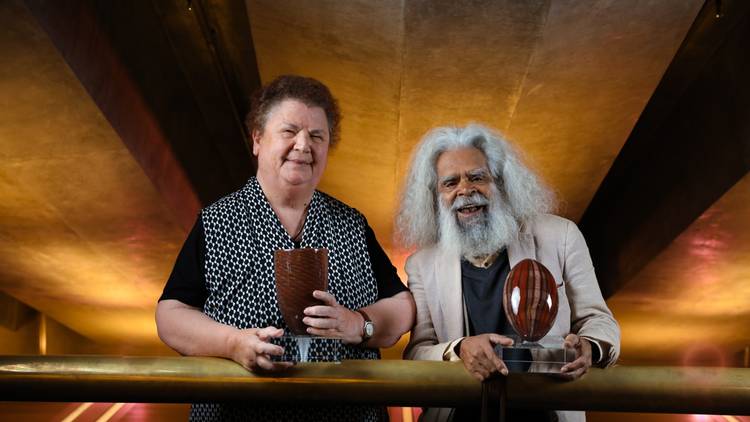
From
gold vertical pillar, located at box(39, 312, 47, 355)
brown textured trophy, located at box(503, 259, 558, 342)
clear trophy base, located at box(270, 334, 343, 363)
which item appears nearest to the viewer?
clear trophy base, located at box(270, 334, 343, 363)

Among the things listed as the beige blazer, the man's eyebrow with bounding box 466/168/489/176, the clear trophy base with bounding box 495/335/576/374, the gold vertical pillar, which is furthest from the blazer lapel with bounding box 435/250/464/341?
the gold vertical pillar

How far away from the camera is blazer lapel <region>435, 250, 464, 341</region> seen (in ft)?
7.43

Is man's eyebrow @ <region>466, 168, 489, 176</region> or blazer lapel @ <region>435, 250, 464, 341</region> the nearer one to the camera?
blazer lapel @ <region>435, 250, 464, 341</region>

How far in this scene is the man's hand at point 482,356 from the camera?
1.49 meters

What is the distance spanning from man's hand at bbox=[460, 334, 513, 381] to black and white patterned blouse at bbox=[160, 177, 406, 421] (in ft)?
1.23

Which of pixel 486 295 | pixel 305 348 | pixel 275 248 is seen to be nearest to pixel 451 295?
pixel 486 295

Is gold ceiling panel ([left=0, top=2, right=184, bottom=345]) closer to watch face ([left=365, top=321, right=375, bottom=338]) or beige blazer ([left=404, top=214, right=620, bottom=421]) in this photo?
beige blazer ([left=404, top=214, right=620, bottom=421])

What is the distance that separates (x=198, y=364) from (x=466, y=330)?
96cm

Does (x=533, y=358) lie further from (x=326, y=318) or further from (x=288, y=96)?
(x=288, y=96)

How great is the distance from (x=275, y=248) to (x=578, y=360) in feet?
2.56

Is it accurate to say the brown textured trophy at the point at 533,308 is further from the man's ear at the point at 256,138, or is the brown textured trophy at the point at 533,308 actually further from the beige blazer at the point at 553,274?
the man's ear at the point at 256,138

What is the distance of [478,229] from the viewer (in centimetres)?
234

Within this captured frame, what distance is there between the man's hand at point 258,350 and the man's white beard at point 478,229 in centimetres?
90

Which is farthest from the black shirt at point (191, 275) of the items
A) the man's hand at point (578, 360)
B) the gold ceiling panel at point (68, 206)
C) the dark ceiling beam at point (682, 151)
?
the dark ceiling beam at point (682, 151)
